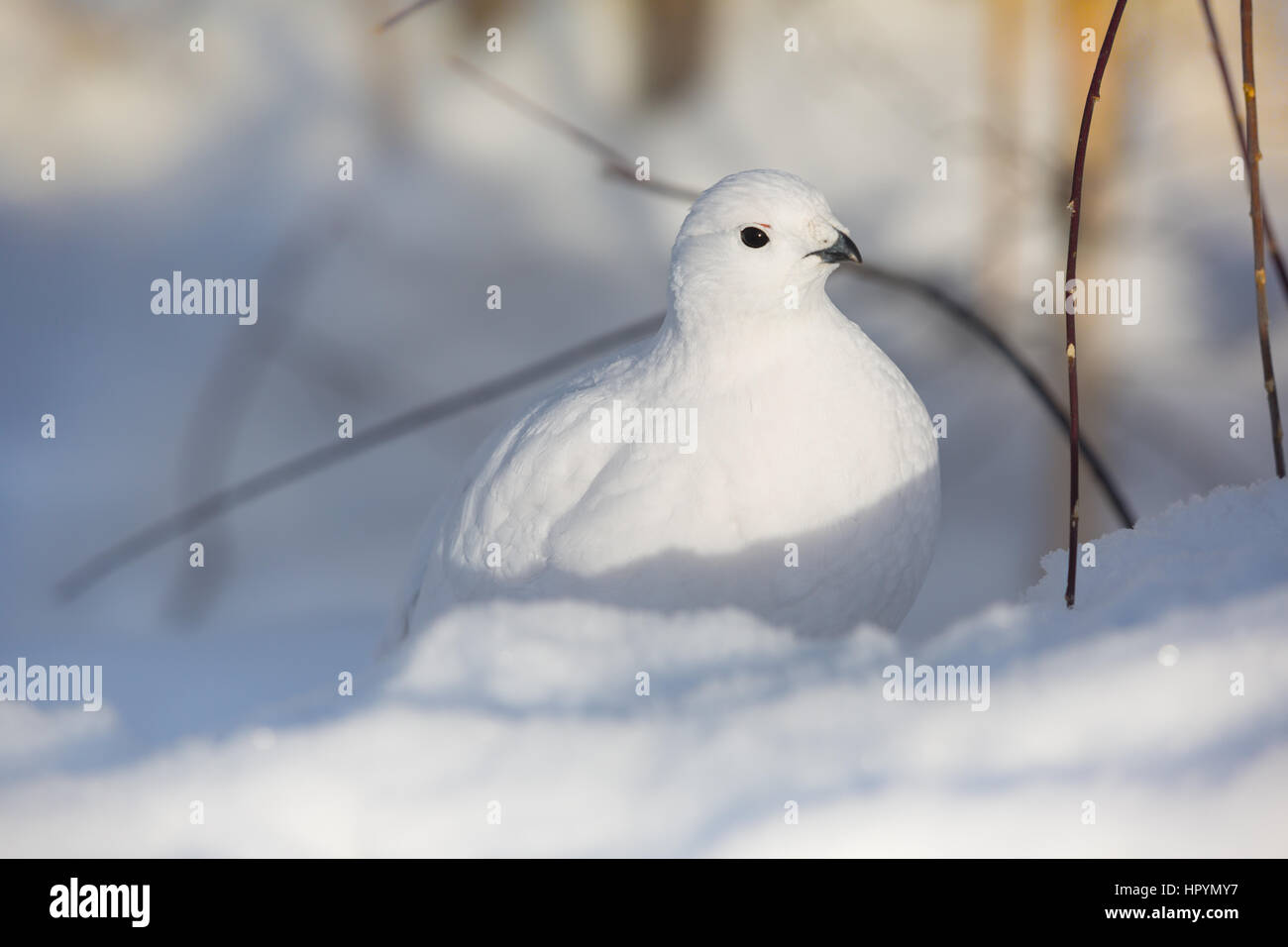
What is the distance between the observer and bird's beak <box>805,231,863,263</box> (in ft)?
3.39

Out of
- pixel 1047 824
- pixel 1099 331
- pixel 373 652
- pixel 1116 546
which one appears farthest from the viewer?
pixel 1099 331

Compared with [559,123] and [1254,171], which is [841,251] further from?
[559,123]

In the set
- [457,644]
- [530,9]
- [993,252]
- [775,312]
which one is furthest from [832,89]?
[457,644]

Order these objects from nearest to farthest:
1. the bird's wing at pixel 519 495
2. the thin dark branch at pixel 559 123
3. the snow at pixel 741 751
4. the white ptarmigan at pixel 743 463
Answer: the snow at pixel 741 751 < the white ptarmigan at pixel 743 463 < the bird's wing at pixel 519 495 < the thin dark branch at pixel 559 123

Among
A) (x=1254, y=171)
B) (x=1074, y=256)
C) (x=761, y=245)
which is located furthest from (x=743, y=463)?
(x=1254, y=171)

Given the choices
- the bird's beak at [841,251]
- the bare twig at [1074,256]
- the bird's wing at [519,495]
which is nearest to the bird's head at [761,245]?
the bird's beak at [841,251]

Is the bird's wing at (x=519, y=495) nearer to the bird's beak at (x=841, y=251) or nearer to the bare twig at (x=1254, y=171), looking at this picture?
the bird's beak at (x=841, y=251)

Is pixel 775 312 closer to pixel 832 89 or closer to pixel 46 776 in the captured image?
pixel 46 776

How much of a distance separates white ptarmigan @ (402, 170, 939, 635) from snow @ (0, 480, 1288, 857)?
5.5 inches

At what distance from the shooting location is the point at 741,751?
0.71 metres

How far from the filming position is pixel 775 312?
1063mm

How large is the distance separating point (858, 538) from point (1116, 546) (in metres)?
0.21

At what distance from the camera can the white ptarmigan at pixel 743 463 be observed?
0.99 m
